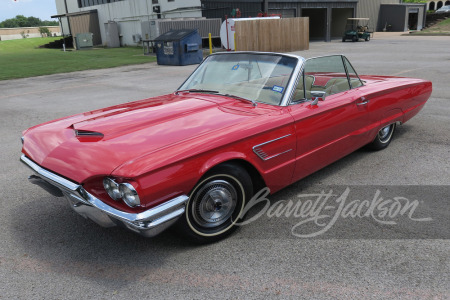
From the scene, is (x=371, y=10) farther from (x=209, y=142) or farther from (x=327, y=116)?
(x=209, y=142)

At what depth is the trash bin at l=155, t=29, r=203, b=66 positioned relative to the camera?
17.4 meters

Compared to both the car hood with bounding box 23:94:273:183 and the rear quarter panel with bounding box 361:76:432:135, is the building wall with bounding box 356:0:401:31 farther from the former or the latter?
the car hood with bounding box 23:94:273:183

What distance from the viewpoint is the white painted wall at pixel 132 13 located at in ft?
91.6

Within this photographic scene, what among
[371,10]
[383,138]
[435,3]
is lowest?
[383,138]

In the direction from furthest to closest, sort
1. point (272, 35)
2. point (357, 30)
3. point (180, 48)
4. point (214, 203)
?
point (357, 30) < point (272, 35) < point (180, 48) < point (214, 203)

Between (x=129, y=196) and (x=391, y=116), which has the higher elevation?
(x=129, y=196)

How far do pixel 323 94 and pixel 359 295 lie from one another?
1945 mm

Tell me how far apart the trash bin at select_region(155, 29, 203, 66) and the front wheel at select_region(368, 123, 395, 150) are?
13548 mm

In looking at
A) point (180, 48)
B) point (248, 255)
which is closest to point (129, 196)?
point (248, 255)

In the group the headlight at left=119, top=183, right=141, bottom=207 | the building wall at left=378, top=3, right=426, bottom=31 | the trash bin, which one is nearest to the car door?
the headlight at left=119, top=183, right=141, bottom=207

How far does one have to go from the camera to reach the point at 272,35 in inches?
869

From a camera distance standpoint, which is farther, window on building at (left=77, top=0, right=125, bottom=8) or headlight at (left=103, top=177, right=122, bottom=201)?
window on building at (left=77, top=0, right=125, bottom=8)

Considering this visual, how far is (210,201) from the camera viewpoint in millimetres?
2969

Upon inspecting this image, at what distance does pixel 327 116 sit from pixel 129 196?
2.22 metres
